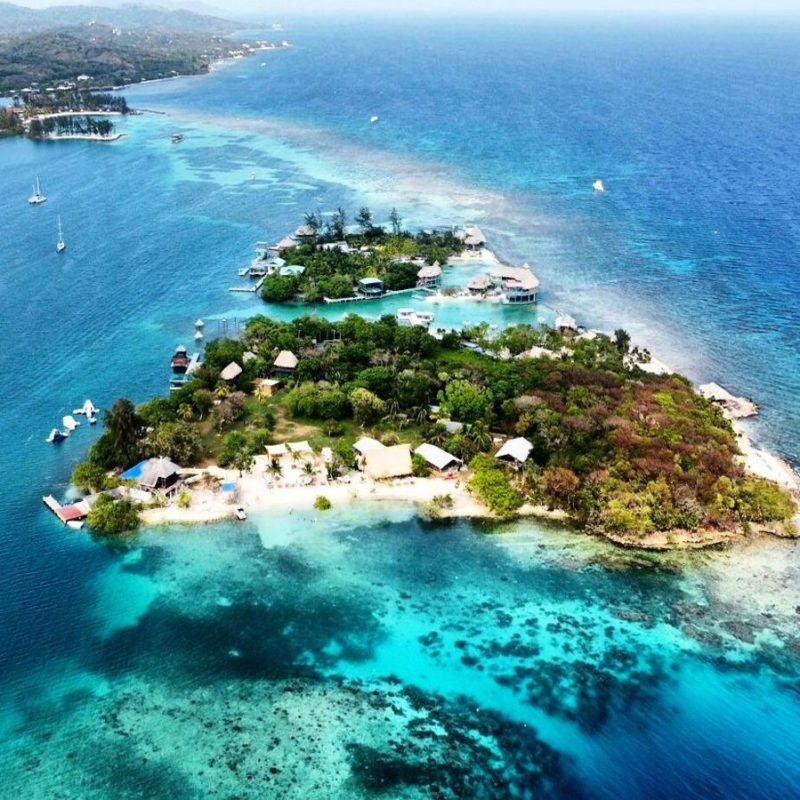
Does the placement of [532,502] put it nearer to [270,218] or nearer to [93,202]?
[270,218]

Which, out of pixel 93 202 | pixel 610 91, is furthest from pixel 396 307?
pixel 610 91

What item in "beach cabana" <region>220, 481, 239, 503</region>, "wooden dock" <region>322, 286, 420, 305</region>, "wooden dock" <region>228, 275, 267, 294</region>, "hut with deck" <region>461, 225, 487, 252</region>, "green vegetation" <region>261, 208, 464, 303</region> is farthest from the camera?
"hut with deck" <region>461, 225, 487, 252</region>

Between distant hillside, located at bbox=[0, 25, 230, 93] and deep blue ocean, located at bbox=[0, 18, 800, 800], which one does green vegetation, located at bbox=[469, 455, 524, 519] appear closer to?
deep blue ocean, located at bbox=[0, 18, 800, 800]

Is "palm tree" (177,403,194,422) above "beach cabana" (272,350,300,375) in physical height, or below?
below

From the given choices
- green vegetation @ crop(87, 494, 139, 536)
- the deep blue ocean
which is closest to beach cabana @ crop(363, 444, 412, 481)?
the deep blue ocean

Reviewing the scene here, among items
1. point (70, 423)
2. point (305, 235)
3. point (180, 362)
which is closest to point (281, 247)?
point (305, 235)

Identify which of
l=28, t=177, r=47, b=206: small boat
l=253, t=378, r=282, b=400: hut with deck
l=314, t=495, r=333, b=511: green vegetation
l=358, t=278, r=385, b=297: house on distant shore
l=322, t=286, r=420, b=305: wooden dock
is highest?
l=28, t=177, r=47, b=206: small boat
